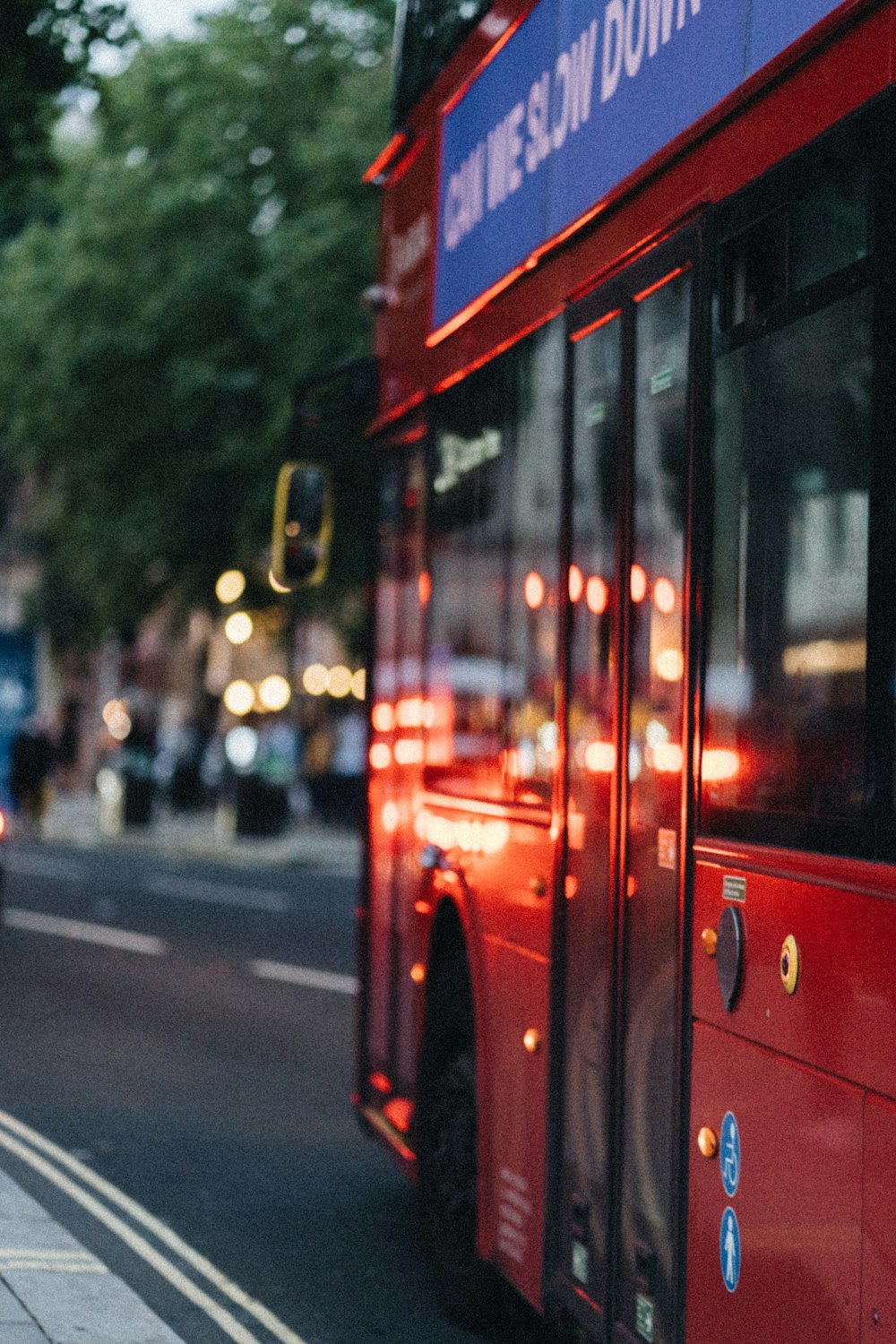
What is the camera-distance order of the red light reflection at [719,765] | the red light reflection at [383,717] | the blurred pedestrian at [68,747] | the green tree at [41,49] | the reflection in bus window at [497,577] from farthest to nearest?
the blurred pedestrian at [68,747] → the green tree at [41,49] → the red light reflection at [383,717] → the reflection in bus window at [497,577] → the red light reflection at [719,765]

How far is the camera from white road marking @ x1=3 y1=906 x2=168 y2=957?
54.9 feet

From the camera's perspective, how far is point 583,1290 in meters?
4.97

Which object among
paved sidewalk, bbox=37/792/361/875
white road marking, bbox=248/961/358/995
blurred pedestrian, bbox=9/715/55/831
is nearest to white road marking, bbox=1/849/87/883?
paved sidewalk, bbox=37/792/361/875

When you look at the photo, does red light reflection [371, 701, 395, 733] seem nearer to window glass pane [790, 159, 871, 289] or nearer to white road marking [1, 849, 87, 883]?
window glass pane [790, 159, 871, 289]

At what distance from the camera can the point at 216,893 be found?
2330 cm

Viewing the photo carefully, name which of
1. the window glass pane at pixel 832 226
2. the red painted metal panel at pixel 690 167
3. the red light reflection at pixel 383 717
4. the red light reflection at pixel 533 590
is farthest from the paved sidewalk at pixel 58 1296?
the window glass pane at pixel 832 226

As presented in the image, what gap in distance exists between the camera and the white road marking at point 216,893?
21828 millimetres

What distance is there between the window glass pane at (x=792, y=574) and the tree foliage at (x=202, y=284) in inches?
956

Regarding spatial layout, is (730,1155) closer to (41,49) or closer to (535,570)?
(535,570)

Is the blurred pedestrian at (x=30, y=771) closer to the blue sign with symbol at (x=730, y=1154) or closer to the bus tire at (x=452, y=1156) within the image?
the bus tire at (x=452, y=1156)

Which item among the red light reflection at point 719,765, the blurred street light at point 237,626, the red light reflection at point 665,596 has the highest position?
the blurred street light at point 237,626

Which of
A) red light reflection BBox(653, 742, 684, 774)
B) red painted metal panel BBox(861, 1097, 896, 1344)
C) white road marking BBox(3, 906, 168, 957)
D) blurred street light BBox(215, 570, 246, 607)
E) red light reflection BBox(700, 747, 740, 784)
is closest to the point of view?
red painted metal panel BBox(861, 1097, 896, 1344)

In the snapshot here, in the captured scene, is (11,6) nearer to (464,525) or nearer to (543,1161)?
(464,525)

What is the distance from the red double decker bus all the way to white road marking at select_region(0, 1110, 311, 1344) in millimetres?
578
